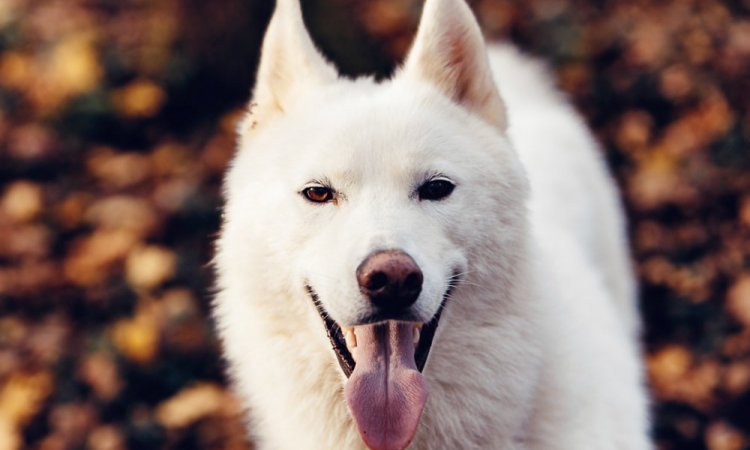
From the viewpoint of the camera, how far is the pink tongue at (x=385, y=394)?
2170mm

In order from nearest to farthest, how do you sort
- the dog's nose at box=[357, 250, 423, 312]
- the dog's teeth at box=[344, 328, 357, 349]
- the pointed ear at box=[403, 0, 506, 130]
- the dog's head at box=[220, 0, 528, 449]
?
1. the dog's nose at box=[357, 250, 423, 312]
2. the dog's head at box=[220, 0, 528, 449]
3. the dog's teeth at box=[344, 328, 357, 349]
4. the pointed ear at box=[403, 0, 506, 130]

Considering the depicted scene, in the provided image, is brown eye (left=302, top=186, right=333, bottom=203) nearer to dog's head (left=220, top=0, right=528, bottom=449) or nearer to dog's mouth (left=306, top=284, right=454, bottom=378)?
dog's head (left=220, top=0, right=528, bottom=449)

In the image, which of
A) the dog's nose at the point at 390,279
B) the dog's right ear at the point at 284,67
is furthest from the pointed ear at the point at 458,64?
the dog's nose at the point at 390,279

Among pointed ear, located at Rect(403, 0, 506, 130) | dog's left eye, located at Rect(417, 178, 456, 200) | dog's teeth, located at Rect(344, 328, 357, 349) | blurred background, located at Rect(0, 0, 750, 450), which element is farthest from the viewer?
blurred background, located at Rect(0, 0, 750, 450)

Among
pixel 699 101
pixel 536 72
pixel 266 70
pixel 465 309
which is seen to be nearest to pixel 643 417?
pixel 465 309

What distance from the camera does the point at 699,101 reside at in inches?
218

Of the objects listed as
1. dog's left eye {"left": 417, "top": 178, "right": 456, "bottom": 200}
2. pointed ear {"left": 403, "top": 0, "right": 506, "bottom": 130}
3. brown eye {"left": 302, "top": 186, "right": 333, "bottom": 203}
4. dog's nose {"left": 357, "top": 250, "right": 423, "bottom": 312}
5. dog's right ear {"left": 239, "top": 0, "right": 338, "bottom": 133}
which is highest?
dog's right ear {"left": 239, "top": 0, "right": 338, "bottom": 133}

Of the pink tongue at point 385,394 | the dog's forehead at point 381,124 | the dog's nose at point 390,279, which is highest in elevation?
the dog's forehead at point 381,124

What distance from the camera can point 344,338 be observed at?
227cm

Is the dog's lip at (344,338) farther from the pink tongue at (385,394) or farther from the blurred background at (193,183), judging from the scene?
the blurred background at (193,183)

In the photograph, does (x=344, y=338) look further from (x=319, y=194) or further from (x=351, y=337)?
(x=319, y=194)

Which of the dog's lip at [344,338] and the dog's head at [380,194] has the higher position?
the dog's head at [380,194]

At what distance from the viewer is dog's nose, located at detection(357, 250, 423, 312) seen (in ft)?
6.63

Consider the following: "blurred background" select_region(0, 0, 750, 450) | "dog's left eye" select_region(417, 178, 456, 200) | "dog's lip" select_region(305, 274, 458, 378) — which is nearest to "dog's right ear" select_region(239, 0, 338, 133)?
"dog's left eye" select_region(417, 178, 456, 200)
